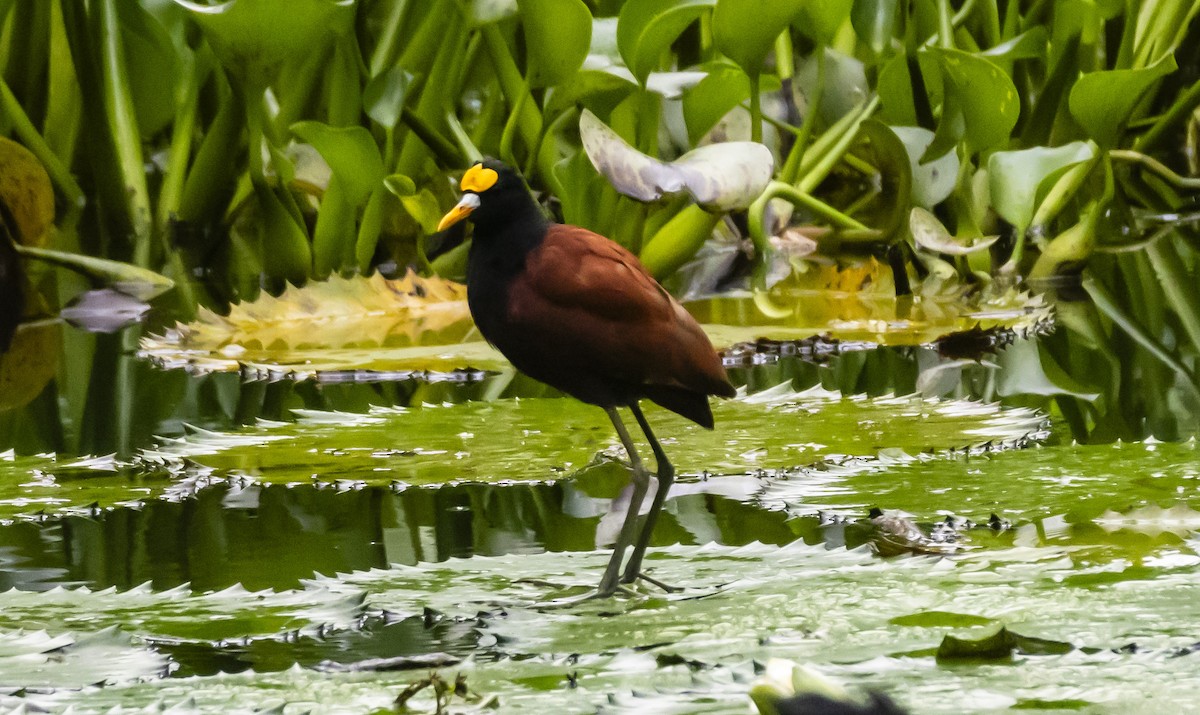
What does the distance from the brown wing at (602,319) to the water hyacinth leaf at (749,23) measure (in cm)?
229

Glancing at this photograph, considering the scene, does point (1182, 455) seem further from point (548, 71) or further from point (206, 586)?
point (548, 71)

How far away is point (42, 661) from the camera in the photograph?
146 cm

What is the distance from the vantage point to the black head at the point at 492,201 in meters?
1.88

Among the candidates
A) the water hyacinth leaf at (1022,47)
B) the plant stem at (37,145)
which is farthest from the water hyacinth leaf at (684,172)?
the plant stem at (37,145)

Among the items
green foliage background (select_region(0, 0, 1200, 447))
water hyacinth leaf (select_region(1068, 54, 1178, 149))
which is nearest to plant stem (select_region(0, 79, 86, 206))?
green foliage background (select_region(0, 0, 1200, 447))

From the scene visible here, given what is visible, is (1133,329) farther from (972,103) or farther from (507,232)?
(507,232)

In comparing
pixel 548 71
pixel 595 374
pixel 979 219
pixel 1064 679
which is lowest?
pixel 1064 679

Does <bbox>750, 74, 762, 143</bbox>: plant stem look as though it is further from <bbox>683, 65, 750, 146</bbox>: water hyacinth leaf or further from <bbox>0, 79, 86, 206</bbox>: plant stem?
<bbox>0, 79, 86, 206</bbox>: plant stem

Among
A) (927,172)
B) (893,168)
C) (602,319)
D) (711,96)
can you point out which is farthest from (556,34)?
(602,319)

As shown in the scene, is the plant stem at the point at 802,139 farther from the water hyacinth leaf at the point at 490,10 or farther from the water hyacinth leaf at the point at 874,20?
the water hyacinth leaf at the point at 490,10

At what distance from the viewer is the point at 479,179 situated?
6.23 ft

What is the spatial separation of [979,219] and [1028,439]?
2.61m

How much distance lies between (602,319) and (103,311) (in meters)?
3.17

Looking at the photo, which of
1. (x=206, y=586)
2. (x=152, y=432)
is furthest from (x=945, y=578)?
(x=152, y=432)
